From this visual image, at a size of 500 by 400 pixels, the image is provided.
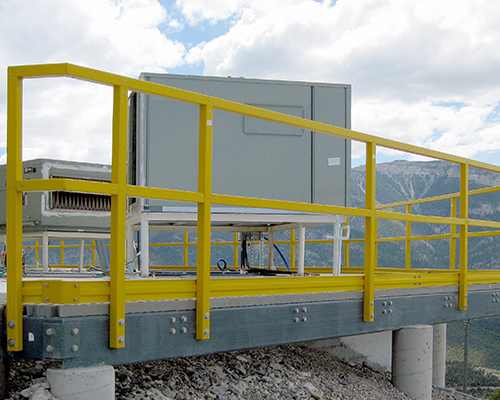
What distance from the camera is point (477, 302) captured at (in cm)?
532

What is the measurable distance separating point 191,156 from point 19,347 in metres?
2.31

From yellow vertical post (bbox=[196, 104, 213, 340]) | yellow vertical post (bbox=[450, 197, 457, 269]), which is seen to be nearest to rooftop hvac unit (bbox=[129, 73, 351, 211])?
yellow vertical post (bbox=[196, 104, 213, 340])

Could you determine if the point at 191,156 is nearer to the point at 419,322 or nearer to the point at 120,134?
the point at 120,134

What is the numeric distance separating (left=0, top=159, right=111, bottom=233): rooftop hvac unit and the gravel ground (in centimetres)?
309

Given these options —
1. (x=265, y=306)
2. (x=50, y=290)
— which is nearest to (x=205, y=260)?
(x=265, y=306)

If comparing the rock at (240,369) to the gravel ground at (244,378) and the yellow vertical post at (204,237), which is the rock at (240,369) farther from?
the yellow vertical post at (204,237)

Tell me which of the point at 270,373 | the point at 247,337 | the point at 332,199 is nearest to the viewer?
the point at 247,337

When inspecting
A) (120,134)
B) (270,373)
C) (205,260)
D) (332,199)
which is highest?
(120,134)

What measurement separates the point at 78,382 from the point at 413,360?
11.0 ft

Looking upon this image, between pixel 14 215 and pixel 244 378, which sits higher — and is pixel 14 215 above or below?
above

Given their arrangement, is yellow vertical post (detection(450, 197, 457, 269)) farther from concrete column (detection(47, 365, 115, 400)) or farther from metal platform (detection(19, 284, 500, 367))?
concrete column (detection(47, 365, 115, 400))

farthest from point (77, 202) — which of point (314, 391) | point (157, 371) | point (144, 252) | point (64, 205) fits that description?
point (314, 391)

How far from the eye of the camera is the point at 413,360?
4836 millimetres

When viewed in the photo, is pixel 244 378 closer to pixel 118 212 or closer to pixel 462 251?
pixel 118 212
